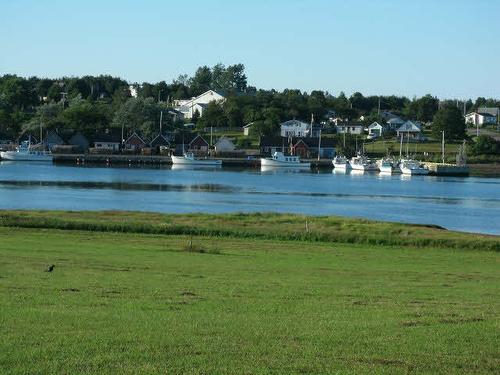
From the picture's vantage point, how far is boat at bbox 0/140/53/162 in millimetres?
159125

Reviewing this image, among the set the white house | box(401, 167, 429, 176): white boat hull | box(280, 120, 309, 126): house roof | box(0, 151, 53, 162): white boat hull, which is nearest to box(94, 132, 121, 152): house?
box(0, 151, 53, 162): white boat hull

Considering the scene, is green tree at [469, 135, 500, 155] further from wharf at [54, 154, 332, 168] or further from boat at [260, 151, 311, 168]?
boat at [260, 151, 311, 168]

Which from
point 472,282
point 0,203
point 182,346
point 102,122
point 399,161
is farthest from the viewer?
point 102,122

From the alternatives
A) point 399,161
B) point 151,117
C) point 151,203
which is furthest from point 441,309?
point 151,117

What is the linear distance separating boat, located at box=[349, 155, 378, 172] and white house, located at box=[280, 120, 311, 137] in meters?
36.8

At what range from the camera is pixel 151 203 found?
7231 cm

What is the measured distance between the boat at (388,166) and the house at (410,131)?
33347 mm

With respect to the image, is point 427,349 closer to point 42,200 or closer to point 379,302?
point 379,302

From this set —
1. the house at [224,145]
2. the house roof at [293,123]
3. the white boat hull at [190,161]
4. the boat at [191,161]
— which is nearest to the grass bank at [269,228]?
the white boat hull at [190,161]

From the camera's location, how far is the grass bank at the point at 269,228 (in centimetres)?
3884

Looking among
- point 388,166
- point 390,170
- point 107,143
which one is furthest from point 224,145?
point 390,170

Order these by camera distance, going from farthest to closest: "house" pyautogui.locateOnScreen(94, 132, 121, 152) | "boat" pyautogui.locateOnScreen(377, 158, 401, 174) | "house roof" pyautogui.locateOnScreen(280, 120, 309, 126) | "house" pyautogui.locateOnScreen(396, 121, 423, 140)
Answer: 1. "house roof" pyautogui.locateOnScreen(280, 120, 309, 126)
2. "house" pyautogui.locateOnScreen(396, 121, 423, 140)
3. "house" pyautogui.locateOnScreen(94, 132, 121, 152)
4. "boat" pyautogui.locateOnScreen(377, 158, 401, 174)

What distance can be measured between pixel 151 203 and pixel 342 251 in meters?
40.4

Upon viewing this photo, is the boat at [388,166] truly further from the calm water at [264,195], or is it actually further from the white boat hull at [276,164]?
the white boat hull at [276,164]
